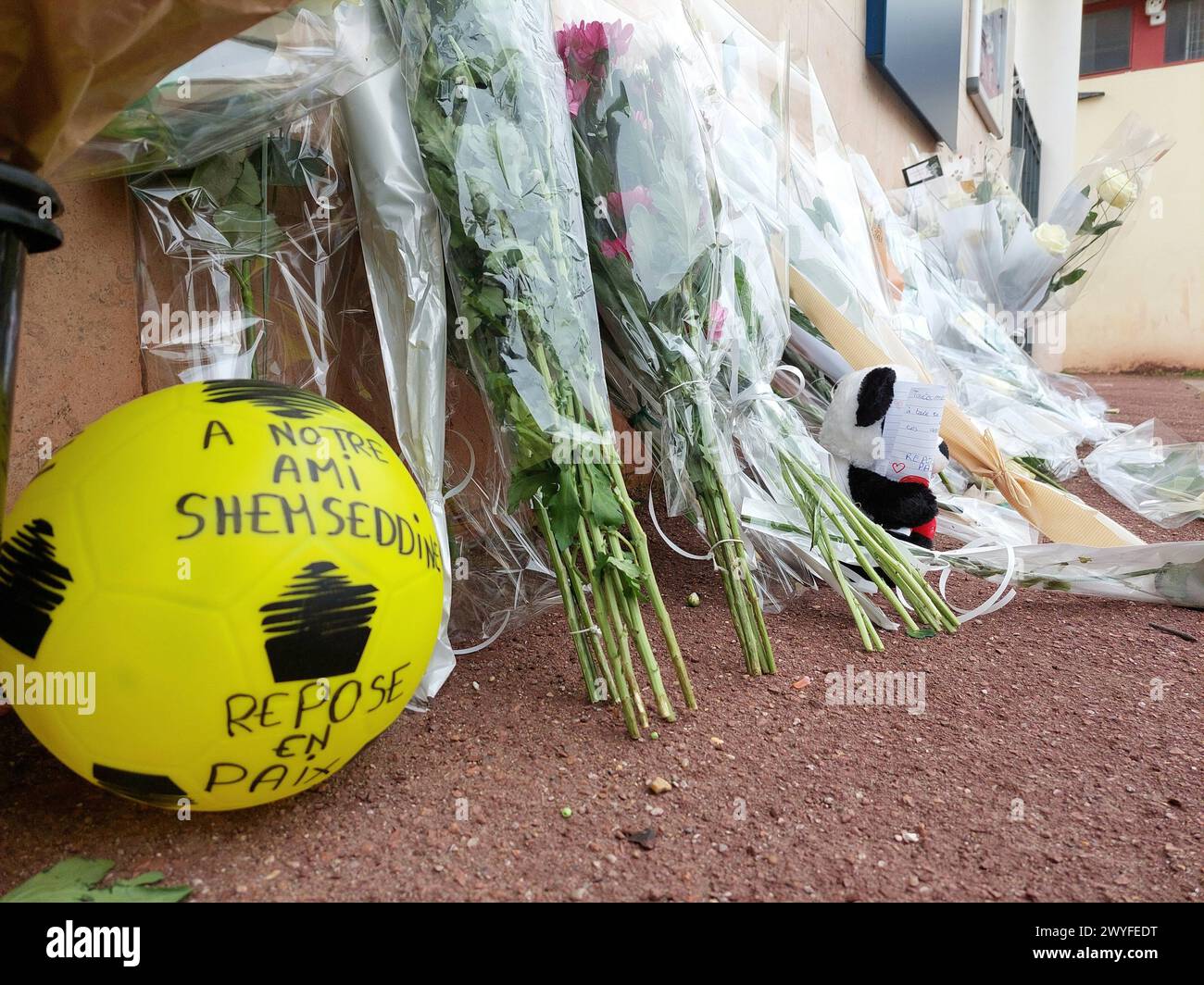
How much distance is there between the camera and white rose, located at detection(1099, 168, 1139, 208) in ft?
16.1

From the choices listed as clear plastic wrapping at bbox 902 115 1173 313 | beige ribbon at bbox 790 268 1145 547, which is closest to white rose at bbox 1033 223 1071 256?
clear plastic wrapping at bbox 902 115 1173 313

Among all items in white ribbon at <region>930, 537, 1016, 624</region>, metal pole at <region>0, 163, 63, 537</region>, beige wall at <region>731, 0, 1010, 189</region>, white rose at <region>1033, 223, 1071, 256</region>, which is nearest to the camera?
metal pole at <region>0, 163, 63, 537</region>

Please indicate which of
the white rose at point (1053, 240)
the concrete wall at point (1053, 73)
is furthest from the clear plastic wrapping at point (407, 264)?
the concrete wall at point (1053, 73)

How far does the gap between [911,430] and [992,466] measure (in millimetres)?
719

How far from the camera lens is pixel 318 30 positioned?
66.7 inches

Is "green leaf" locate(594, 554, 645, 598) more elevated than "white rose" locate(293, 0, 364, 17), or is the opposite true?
"white rose" locate(293, 0, 364, 17)

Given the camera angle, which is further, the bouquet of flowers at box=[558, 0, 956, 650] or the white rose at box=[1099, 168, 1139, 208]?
the white rose at box=[1099, 168, 1139, 208]

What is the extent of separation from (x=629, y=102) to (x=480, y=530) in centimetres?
111

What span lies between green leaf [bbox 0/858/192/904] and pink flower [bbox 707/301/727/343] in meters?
1.55

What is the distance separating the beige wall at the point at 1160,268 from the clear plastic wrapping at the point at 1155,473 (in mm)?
10402

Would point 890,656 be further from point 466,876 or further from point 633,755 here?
point 466,876

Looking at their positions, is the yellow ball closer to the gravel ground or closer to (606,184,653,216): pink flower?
the gravel ground
